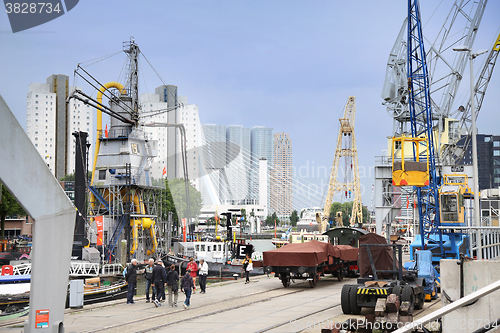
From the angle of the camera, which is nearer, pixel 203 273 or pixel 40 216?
pixel 40 216

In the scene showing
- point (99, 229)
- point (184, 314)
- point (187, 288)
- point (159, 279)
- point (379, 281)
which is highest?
point (99, 229)

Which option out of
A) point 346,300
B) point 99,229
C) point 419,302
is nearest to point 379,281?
point 346,300

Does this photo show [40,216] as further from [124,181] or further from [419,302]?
[124,181]

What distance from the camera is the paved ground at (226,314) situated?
1634 cm

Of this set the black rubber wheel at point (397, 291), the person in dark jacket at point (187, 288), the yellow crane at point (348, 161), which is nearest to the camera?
the black rubber wheel at point (397, 291)

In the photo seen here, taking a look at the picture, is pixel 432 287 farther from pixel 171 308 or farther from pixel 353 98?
pixel 353 98

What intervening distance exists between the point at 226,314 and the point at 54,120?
475 ft

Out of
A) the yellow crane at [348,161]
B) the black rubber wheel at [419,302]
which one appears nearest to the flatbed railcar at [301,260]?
the black rubber wheel at [419,302]

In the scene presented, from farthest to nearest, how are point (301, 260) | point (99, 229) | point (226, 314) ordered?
point (99, 229)
point (301, 260)
point (226, 314)

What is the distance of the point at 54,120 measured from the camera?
494 ft

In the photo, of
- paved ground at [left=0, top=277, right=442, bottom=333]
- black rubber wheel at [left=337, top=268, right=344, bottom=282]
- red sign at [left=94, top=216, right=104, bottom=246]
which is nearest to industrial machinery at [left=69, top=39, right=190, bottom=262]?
red sign at [left=94, top=216, right=104, bottom=246]

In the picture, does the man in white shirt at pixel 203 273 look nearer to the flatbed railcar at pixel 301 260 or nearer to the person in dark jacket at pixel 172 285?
the flatbed railcar at pixel 301 260

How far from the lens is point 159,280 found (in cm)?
2133

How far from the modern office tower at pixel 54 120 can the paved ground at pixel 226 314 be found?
123 metres
